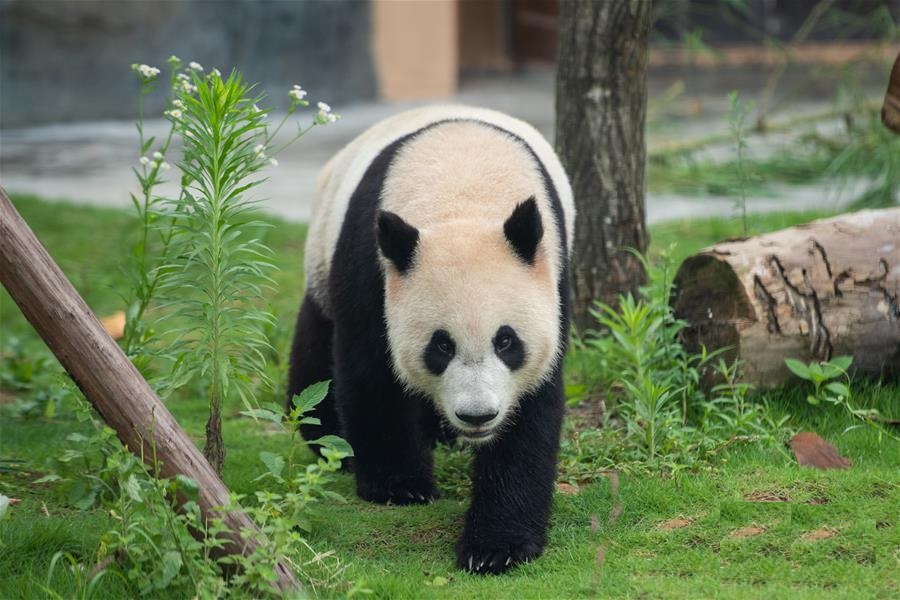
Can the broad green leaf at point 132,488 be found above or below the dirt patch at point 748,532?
above

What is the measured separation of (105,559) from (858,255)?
11.4 feet

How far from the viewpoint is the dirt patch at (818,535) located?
3.94 m

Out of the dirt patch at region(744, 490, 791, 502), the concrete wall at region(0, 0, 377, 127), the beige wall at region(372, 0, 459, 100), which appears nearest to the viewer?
the dirt patch at region(744, 490, 791, 502)

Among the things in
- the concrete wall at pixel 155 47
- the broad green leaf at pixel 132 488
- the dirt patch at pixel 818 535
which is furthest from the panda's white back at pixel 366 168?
the concrete wall at pixel 155 47

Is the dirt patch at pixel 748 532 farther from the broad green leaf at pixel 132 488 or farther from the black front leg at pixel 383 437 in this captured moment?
the broad green leaf at pixel 132 488

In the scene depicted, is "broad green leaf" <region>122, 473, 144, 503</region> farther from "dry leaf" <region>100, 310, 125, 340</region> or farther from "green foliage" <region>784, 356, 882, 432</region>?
"dry leaf" <region>100, 310, 125, 340</region>

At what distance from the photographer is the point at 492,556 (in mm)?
3975

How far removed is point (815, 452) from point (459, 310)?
178cm

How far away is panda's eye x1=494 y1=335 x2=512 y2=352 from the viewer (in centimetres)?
384

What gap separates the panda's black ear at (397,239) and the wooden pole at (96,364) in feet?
3.12

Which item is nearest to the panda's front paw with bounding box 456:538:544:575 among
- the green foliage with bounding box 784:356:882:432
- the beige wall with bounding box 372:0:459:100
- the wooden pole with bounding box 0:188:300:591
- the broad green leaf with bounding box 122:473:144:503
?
the wooden pole with bounding box 0:188:300:591

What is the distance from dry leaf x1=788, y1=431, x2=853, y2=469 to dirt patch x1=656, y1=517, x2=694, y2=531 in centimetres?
70

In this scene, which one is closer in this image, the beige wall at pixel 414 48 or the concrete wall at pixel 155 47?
the concrete wall at pixel 155 47

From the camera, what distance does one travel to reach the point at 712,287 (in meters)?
5.10
